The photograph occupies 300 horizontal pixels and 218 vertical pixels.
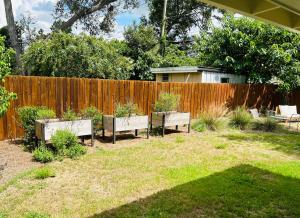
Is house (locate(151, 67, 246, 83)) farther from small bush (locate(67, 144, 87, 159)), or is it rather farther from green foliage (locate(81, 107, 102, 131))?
small bush (locate(67, 144, 87, 159))

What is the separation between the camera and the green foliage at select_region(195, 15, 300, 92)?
640 inches

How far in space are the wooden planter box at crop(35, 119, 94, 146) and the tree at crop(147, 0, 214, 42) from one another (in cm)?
2260

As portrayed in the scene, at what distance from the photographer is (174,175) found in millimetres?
5980

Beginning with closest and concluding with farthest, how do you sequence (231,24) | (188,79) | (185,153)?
(185,153) < (188,79) < (231,24)

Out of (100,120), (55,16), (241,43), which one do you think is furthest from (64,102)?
(55,16)

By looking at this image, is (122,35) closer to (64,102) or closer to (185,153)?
(64,102)

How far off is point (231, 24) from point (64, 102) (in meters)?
11.9

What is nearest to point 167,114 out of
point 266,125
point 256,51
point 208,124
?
point 208,124

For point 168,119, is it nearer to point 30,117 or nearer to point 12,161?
point 30,117

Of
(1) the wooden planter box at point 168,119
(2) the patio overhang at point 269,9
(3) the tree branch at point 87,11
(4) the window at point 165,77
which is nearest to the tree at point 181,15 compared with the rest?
(3) the tree branch at point 87,11

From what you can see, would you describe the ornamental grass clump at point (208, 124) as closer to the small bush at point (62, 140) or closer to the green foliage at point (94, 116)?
the green foliage at point (94, 116)

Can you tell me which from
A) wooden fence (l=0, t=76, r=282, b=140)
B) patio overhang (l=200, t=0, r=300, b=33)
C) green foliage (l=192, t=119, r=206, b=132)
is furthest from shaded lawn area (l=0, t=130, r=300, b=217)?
patio overhang (l=200, t=0, r=300, b=33)

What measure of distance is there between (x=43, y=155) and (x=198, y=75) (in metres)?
11.0

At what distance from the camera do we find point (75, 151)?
283 inches
